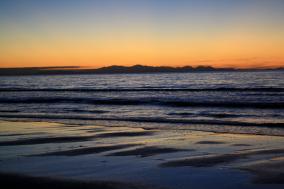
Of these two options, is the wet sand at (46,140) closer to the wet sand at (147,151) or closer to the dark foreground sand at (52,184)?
the wet sand at (147,151)

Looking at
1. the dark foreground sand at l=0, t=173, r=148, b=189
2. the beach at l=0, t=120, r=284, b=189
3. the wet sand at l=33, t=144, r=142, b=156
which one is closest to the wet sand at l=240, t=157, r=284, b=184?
the beach at l=0, t=120, r=284, b=189

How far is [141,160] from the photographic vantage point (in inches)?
301

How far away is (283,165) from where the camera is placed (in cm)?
695

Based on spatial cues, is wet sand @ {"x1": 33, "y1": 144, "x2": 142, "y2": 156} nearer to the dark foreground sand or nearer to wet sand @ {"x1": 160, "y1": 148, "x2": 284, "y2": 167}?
wet sand @ {"x1": 160, "y1": 148, "x2": 284, "y2": 167}

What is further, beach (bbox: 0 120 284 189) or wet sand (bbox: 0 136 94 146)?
wet sand (bbox: 0 136 94 146)

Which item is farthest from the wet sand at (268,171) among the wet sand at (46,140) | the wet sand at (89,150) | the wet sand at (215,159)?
the wet sand at (46,140)

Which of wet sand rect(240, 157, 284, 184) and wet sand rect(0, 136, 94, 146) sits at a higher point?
wet sand rect(240, 157, 284, 184)

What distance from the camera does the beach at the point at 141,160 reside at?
5.89 metres

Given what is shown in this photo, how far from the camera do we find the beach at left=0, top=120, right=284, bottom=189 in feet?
19.3

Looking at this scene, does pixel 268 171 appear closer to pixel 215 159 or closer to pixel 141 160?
pixel 215 159

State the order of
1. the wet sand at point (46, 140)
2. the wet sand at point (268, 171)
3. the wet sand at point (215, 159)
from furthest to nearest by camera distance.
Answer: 1. the wet sand at point (46, 140)
2. the wet sand at point (215, 159)
3. the wet sand at point (268, 171)

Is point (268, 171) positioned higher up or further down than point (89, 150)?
higher up

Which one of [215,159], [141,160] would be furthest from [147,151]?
[215,159]

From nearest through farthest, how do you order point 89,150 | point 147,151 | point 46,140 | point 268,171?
point 268,171, point 147,151, point 89,150, point 46,140
